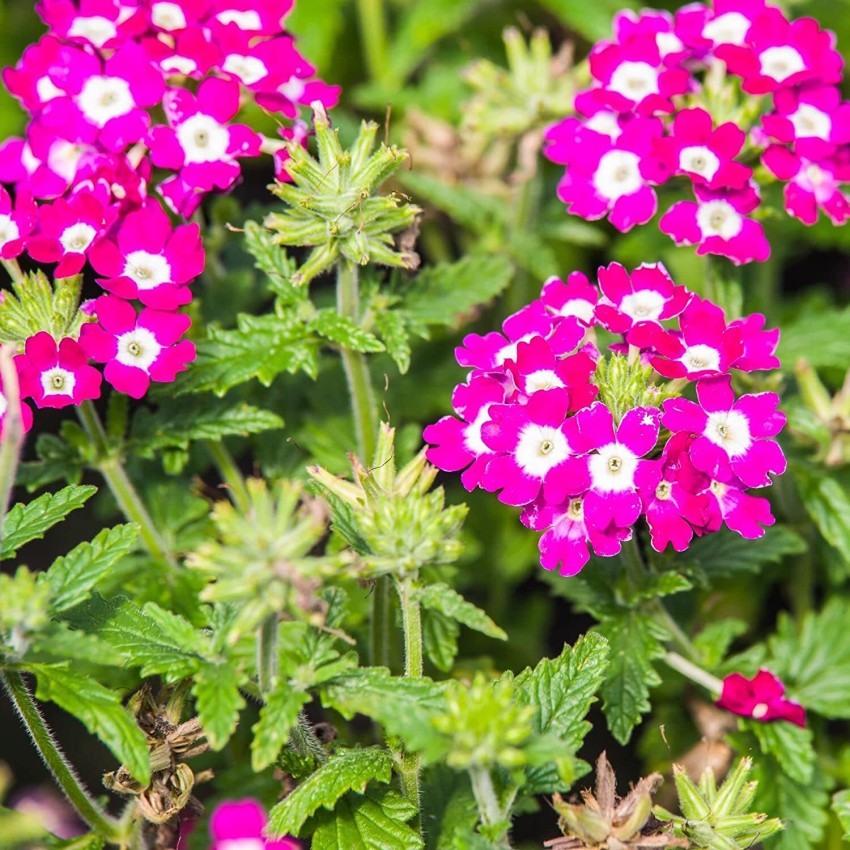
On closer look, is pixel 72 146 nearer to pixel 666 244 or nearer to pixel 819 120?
pixel 819 120

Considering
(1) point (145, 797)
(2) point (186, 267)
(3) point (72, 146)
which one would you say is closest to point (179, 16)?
(3) point (72, 146)

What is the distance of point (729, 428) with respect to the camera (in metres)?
1.90

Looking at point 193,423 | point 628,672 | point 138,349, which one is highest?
point 138,349

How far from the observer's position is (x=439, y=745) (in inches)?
62.5

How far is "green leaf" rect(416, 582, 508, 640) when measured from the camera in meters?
1.69

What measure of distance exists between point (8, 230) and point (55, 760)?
948 mm

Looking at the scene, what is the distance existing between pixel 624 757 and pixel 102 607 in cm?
154

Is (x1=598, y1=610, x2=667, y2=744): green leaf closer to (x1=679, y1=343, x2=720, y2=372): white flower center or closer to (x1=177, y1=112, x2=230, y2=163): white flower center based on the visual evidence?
(x1=679, y1=343, x2=720, y2=372): white flower center

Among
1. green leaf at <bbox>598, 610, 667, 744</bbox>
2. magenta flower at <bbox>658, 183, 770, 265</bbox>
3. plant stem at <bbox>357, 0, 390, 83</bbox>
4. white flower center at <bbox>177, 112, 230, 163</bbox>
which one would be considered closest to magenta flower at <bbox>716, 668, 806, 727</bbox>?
green leaf at <bbox>598, 610, 667, 744</bbox>

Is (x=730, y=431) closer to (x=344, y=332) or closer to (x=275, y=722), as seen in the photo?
(x=344, y=332)

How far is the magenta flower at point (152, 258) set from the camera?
2059mm

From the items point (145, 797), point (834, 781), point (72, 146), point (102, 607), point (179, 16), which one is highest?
point (179, 16)

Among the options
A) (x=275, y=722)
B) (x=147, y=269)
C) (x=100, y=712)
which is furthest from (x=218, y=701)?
(x=147, y=269)

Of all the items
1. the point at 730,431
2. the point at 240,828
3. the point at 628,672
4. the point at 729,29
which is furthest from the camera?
the point at 729,29
